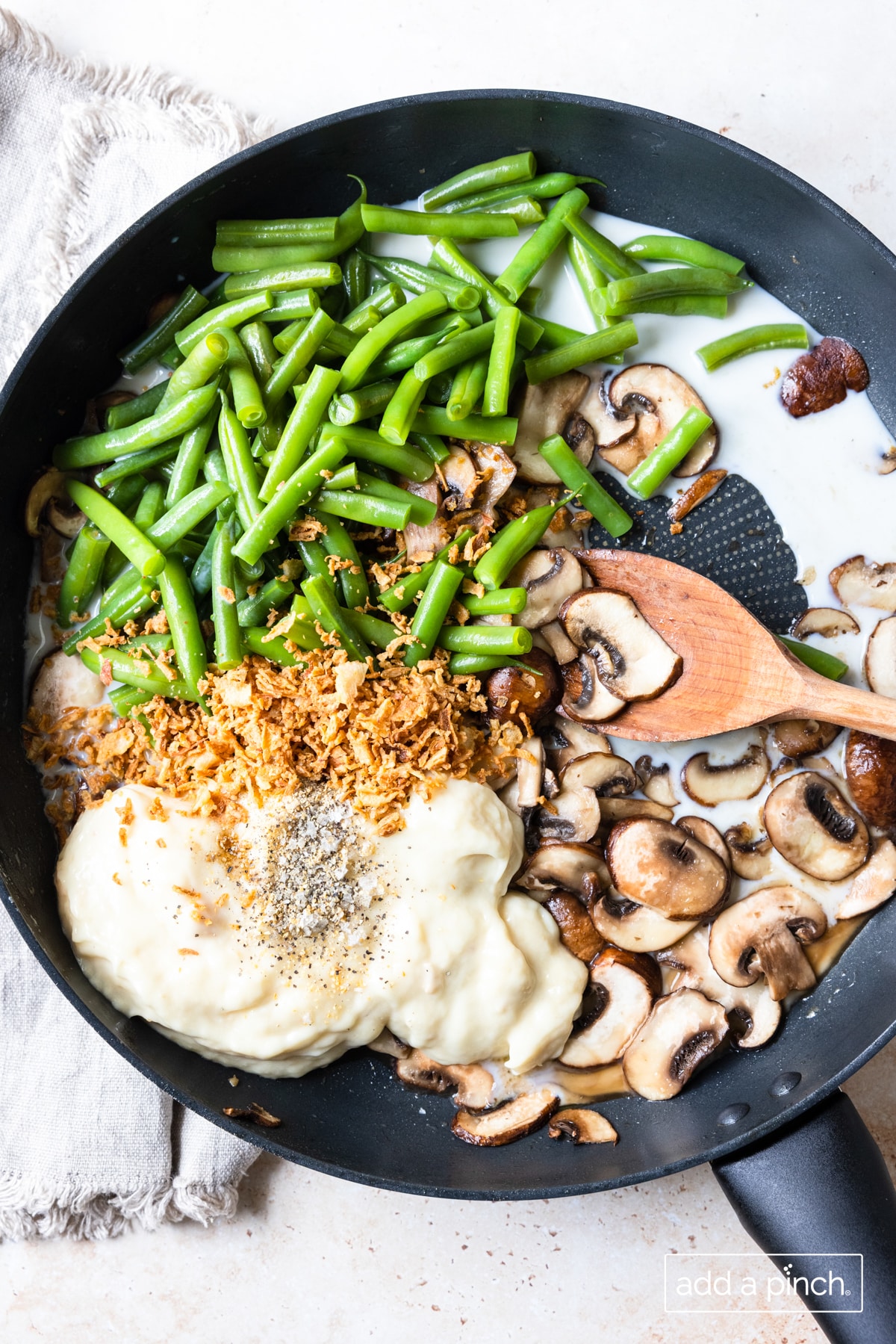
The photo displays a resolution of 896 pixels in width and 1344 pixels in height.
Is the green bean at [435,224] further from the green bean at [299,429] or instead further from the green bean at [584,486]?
the green bean at [584,486]

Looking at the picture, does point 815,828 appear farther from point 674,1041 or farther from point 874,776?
point 674,1041

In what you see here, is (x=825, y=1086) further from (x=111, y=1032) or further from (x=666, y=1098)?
(x=111, y=1032)

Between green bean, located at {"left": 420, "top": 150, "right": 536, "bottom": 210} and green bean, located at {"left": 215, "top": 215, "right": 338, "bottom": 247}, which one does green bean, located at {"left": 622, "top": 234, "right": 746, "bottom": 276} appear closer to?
green bean, located at {"left": 420, "top": 150, "right": 536, "bottom": 210}

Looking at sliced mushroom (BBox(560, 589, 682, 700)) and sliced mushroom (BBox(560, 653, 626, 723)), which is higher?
sliced mushroom (BBox(560, 589, 682, 700))

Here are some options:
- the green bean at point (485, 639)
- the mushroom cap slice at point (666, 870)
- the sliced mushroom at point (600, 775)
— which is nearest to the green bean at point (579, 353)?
the green bean at point (485, 639)

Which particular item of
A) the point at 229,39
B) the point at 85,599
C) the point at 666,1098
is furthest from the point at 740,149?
Result: the point at 666,1098

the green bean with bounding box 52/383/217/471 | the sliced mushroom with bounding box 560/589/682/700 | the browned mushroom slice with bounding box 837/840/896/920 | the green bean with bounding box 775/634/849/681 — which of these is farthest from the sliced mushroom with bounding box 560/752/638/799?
the green bean with bounding box 52/383/217/471
